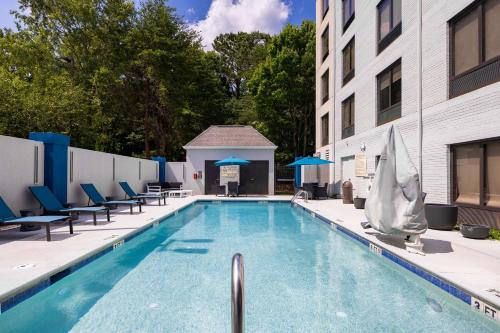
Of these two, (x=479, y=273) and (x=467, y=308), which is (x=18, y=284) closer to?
(x=467, y=308)

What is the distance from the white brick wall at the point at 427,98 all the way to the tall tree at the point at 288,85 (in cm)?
1240

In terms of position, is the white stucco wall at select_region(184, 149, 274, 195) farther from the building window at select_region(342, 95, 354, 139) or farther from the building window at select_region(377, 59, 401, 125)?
the building window at select_region(377, 59, 401, 125)

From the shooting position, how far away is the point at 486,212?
7.79 m

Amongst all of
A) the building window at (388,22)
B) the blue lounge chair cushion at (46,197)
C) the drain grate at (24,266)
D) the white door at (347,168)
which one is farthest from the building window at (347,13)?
the drain grate at (24,266)

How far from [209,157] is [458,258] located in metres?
17.5

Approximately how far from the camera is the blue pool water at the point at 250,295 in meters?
3.78

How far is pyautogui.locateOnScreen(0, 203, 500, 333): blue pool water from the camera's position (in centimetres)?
378

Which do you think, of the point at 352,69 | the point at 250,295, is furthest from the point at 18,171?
the point at 352,69

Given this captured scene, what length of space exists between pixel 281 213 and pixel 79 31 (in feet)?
78.3

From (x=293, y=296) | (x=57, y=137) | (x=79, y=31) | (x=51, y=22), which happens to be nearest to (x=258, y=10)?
(x=79, y=31)

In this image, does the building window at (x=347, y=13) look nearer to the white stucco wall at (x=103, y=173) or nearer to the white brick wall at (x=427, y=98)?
the white brick wall at (x=427, y=98)

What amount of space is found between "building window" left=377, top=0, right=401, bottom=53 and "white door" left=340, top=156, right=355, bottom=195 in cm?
573

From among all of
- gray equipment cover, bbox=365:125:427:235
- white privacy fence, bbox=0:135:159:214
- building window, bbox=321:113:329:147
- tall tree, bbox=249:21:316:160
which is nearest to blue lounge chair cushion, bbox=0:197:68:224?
white privacy fence, bbox=0:135:159:214

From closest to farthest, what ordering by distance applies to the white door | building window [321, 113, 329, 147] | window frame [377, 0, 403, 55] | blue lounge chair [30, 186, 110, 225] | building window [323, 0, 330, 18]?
blue lounge chair [30, 186, 110, 225] < window frame [377, 0, 403, 55] < the white door < building window [323, 0, 330, 18] < building window [321, 113, 329, 147]
